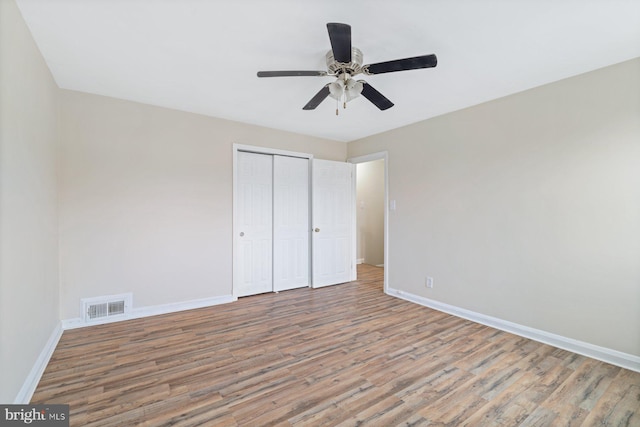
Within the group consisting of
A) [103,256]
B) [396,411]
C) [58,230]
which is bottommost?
[396,411]

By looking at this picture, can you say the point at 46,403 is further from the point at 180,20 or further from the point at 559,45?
the point at 559,45

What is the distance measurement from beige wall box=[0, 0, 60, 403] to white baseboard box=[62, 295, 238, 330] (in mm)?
427

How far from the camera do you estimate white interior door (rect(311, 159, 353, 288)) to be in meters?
4.52

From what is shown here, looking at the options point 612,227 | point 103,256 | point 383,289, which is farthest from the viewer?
point 383,289

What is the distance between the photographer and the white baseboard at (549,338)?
225 cm

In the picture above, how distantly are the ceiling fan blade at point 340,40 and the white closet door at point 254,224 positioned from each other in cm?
251

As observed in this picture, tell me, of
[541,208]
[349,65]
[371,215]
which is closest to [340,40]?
[349,65]

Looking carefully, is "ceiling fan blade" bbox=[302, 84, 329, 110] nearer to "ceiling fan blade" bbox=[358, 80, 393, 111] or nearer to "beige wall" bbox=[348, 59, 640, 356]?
"ceiling fan blade" bbox=[358, 80, 393, 111]

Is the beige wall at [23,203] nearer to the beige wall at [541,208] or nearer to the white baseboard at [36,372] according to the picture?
the white baseboard at [36,372]

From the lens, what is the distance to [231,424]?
1.62m

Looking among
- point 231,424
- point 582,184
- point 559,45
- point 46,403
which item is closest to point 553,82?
point 559,45

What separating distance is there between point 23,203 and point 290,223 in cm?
300

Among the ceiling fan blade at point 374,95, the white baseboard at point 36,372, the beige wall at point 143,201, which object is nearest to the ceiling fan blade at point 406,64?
the ceiling fan blade at point 374,95

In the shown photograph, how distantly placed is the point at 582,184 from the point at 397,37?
209cm
